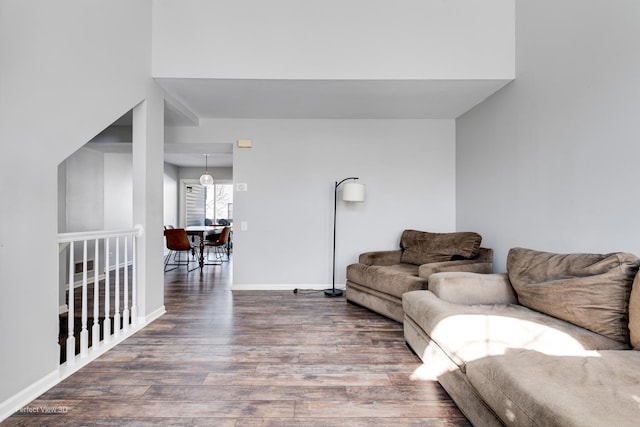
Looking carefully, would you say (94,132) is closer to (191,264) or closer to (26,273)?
(26,273)

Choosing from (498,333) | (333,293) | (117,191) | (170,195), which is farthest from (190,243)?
(498,333)

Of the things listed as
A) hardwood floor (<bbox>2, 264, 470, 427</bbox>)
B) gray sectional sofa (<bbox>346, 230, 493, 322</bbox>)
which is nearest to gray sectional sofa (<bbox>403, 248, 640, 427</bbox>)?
hardwood floor (<bbox>2, 264, 470, 427</bbox>)

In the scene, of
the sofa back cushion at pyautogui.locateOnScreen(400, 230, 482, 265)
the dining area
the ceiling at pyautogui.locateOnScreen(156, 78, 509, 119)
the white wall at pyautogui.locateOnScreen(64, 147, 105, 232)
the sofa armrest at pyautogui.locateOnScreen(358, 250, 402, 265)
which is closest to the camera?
the ceiling at pyautogui.locateOnScreen(156, 78, 509, 119)

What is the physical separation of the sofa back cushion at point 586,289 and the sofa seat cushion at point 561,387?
0.67 ft

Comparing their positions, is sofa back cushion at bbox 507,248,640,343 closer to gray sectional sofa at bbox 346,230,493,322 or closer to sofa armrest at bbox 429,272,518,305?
sofa armrest at bbox 429,272,518,305

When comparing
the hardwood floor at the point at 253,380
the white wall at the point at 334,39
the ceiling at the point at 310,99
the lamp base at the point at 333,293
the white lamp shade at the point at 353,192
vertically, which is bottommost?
the hardwood floor at the point at 253,380

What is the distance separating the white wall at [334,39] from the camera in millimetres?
3115

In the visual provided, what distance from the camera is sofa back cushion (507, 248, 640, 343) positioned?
174 centimetres

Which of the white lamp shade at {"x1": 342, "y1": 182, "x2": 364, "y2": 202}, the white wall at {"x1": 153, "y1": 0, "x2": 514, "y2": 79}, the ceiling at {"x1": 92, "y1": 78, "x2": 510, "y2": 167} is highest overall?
the white wall at {"x1": 153, "y1": 0, "x2": 514, "y2": 79}

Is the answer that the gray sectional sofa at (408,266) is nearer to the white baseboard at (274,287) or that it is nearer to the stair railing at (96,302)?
the white baseboard at (274,287)

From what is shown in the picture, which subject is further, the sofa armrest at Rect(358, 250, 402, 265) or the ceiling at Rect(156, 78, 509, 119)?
the sofa armrest at Rect(358, 250, 402, 265)

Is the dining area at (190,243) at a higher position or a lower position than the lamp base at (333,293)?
higher

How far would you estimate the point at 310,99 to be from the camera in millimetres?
3717

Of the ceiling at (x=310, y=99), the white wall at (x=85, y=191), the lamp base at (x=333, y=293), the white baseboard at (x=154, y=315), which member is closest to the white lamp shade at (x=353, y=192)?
the ceiling at (x=310, y=99)
